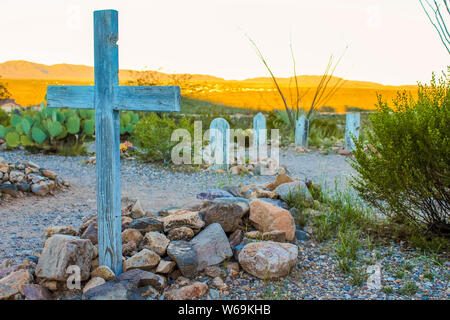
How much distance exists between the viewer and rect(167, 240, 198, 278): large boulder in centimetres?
318

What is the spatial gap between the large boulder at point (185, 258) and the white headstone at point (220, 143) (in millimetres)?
4563

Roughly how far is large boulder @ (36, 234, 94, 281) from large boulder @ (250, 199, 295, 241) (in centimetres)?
152

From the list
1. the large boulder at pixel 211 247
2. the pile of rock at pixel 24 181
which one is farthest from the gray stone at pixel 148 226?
the pile of rock at pixel 24 181

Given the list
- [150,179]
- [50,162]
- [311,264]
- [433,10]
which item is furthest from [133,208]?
[50,162]

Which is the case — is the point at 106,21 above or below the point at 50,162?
above

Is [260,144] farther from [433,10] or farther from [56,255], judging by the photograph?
[56,255]

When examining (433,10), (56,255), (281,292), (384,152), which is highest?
(433,10)

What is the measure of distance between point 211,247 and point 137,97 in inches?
51.8

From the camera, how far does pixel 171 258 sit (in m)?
3.28

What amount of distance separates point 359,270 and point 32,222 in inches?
146

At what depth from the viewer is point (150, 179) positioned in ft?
23.6

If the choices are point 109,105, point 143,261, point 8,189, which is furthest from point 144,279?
point 8,189

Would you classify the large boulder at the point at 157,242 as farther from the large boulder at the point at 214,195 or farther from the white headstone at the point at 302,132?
the white headstone at the point at 302,132

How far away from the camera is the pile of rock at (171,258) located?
2.98m
